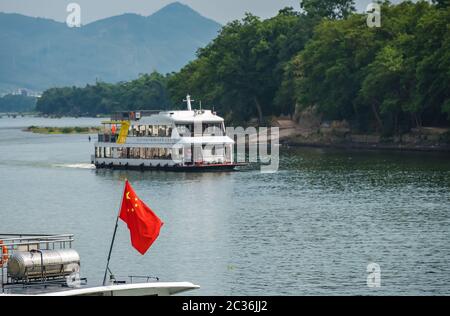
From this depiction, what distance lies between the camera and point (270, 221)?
6825cm

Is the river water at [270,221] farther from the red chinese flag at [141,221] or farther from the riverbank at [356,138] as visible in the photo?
the riverbank at [356,138]

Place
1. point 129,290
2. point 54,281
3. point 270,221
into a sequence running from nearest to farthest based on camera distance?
point 129,290 → point 54,281 → point 270,221

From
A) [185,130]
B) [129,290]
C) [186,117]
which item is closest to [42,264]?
[129,290]

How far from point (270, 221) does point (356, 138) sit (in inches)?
3197

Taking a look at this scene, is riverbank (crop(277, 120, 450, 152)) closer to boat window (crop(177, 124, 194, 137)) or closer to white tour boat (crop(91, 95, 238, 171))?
white tour boat (crop(91, 95, 238, 171))

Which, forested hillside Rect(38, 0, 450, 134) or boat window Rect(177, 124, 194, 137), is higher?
forested hillside Rect(38, 0, 450, 134)

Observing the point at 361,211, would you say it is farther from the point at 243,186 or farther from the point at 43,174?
the point at 43,174

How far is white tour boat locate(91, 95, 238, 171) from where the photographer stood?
104 meters

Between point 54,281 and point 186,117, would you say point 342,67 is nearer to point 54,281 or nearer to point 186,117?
point 186,117

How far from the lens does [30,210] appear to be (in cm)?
7750

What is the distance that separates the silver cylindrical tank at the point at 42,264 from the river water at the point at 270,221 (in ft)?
29.7

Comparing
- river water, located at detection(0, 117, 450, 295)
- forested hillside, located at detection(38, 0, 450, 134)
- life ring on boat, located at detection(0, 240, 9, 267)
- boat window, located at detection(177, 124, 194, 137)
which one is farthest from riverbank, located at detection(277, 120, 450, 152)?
life ring on boat, located at detection(0, 240, 9, 267)

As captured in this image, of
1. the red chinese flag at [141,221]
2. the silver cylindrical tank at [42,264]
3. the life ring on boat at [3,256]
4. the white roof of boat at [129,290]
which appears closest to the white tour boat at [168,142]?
the life ring on boat at [3,256]

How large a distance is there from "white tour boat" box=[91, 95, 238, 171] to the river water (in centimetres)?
166
